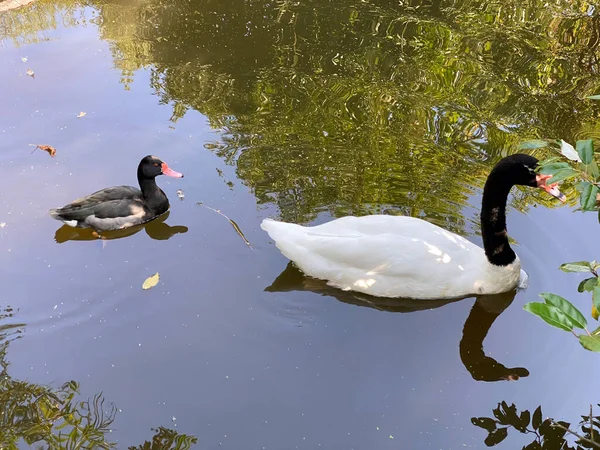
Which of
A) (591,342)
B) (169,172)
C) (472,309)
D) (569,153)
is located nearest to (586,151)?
(569,153)

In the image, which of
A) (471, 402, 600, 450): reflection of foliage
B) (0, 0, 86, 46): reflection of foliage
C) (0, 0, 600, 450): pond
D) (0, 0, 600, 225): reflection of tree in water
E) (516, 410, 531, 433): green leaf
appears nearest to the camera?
(471, 402, 600, 450): reflection of foliage

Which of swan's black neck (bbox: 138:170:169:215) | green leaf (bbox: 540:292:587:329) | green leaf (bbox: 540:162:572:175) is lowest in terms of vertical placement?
swan's black neck (bbox: 138:170:169:215)

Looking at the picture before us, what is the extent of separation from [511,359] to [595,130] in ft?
12.1

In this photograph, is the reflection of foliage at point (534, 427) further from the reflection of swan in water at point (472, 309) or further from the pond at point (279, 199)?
the reflection of swan in water at point (472, 309)

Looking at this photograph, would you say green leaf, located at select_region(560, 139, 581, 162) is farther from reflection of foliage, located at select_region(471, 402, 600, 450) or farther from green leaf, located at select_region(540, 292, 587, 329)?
reflection of foliage, located at select_region(471, 402, 600, 450)

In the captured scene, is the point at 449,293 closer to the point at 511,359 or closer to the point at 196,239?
the point at 511,359

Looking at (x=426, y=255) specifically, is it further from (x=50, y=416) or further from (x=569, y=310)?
(x=50, y=416)

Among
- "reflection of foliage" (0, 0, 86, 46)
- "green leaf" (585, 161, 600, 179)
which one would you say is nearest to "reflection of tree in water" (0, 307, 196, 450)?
"green leaf" (585, 161, 600, 179)

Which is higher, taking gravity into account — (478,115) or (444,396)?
(478,115)

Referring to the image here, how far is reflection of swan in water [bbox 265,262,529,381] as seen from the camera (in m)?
4.00

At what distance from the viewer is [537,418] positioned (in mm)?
3629

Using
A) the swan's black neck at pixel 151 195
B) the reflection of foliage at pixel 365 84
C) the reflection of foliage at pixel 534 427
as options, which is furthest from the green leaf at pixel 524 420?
the swan's black neck at pixel 151 195

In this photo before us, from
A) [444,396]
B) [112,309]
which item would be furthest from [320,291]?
[112,309]

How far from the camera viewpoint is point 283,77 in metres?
7.68
